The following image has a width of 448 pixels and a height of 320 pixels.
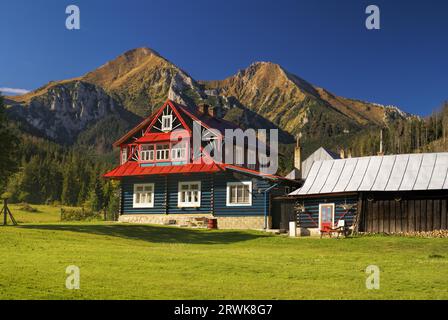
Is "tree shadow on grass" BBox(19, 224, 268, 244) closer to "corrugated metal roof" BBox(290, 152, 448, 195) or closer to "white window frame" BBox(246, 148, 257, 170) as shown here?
"corrugated metal roof" BBox(290, 152, 448, 195)

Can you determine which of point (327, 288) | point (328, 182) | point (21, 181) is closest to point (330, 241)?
point (328, 182)

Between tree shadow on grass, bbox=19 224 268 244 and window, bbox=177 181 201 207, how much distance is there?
6.84 meters

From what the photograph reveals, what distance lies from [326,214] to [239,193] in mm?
9405

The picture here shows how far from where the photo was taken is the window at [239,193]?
4503 cm

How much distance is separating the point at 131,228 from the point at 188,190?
390 inches

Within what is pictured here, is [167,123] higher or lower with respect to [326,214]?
higher

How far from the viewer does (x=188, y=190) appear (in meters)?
48.2

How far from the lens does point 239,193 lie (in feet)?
150

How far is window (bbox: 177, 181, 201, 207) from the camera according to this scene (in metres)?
47.6

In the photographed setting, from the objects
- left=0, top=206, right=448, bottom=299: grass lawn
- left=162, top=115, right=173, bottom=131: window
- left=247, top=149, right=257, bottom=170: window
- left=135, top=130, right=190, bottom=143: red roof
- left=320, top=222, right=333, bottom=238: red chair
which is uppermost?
left=162, top=115, right=173, bottom=131: window

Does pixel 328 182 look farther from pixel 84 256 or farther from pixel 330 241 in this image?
pixel 84 256

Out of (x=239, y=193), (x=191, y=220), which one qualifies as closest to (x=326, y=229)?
(x=239, y=193)

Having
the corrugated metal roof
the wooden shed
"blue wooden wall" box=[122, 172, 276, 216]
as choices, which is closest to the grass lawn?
the wooden shed

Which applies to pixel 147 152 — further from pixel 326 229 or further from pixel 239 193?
pixel 326 229
